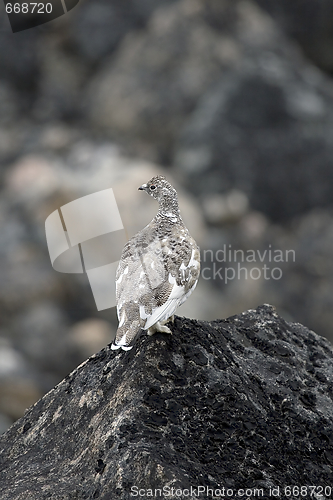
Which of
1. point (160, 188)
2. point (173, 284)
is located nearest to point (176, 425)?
point (173, 284)

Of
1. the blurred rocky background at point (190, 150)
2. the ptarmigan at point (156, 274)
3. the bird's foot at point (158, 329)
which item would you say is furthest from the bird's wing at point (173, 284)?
the blurred rocky background at point (190, 150)

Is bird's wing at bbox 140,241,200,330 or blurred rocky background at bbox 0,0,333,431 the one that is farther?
blurred rocky background at bbox 0,0,333,431

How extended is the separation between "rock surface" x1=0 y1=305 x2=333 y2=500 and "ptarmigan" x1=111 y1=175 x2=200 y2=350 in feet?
0.82

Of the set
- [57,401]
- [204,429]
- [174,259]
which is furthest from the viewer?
[57,401]

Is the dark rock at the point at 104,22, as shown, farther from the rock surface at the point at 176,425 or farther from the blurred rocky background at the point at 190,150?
the rock surface at the point at 176,425

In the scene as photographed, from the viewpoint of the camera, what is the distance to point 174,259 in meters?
2.32

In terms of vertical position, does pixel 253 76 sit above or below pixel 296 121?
above

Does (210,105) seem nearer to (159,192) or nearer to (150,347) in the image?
(159,192)

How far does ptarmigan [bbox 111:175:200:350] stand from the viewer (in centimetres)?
212

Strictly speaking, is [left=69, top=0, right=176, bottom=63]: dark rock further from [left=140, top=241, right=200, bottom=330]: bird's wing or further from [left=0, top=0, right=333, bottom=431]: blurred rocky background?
[left=140, top=241, right=200, bottom=330]: bird's wing

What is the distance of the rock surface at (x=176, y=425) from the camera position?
6.61ft

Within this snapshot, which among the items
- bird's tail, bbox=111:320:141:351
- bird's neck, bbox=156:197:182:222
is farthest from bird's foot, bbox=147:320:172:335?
bird's neck, bbox=156:197:182:222

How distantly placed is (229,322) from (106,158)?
3.39m

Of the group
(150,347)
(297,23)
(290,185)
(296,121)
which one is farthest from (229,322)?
(297,23)
